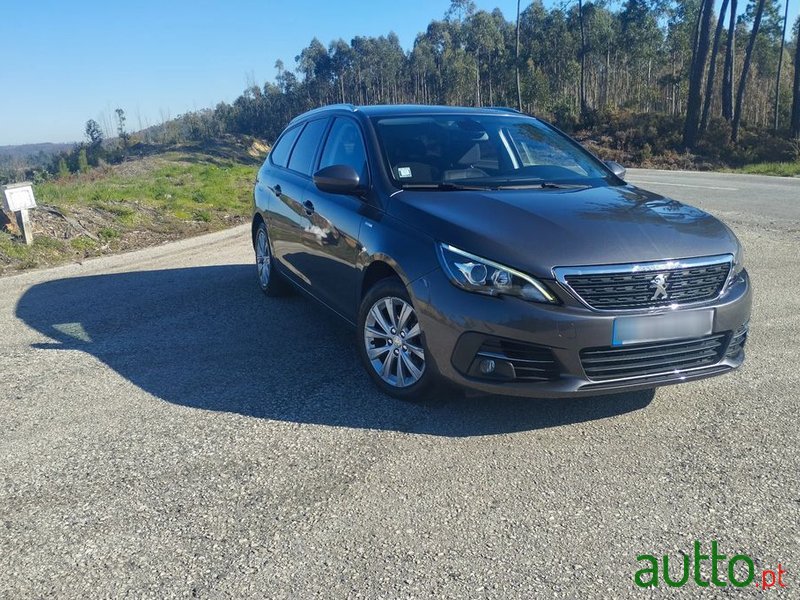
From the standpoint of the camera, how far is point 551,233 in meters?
3.66

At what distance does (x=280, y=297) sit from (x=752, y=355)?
419 centimetres

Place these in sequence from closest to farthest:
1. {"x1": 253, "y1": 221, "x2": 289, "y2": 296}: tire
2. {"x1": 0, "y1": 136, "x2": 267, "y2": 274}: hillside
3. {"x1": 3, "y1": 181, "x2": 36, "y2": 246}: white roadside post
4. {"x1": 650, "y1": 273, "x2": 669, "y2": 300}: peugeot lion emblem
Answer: {"x1": 650, "y1": 273, "x2": 669, "y2": 300}: peugeot lion emblem < {"x1": 253, "y1": 221, "x2": 289, "y2": 296}: tire < {"x1": 3, "y1": 181, "x2": 36, "y2": 246}: white roadside post < {"x1": 0, "y1": 136, "x2": 267, "y2": 274}: hillside

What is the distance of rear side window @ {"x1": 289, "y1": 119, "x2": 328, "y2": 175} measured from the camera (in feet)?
18.9

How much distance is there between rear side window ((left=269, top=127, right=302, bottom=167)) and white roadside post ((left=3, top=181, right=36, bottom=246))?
4.30 m

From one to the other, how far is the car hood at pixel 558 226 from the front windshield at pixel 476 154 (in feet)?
0.94

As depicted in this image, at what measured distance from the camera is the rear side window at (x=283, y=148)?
6.45 meters

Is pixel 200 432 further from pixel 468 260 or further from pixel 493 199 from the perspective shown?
pixel 493 199

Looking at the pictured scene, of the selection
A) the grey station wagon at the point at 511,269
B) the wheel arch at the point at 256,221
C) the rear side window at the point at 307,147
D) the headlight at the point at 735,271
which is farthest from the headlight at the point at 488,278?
the wheel arch at the point at 256,221

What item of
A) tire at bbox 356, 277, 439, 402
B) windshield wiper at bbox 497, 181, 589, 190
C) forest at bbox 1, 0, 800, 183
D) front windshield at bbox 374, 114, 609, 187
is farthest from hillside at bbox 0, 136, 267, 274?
forest at bbox 1, 0, 800, 183

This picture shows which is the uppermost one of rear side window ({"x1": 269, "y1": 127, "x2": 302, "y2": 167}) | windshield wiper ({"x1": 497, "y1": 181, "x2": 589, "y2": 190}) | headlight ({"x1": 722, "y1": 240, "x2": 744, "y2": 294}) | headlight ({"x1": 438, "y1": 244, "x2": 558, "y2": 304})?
rear side window ({"x1": 269, "y1": 127, "x2": 302, "y2": 167})

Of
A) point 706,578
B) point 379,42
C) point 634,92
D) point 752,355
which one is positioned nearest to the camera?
point 706,578

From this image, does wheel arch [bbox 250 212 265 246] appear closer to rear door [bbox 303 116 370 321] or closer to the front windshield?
rear door [bbox 303 116 370 321]

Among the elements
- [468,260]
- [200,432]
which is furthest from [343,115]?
[200,432]

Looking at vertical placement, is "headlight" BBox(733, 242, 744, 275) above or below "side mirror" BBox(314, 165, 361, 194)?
below
